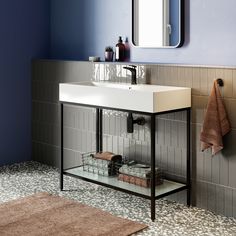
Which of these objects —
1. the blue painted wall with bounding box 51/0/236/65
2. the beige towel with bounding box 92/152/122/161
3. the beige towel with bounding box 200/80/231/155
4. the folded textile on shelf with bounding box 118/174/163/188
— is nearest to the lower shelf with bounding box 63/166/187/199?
the folded textile on shelf with bounding box 118/174/163/188

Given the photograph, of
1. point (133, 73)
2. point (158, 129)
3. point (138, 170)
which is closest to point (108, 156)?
point (138, 170)

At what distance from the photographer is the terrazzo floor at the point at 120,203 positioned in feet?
11.2

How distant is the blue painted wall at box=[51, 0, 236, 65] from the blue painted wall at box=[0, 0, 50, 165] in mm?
162

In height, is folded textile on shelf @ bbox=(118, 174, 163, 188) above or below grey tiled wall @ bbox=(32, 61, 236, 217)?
below

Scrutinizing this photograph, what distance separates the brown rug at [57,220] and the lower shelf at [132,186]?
0.23 meters

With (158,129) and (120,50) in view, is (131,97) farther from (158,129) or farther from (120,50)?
(120,50)

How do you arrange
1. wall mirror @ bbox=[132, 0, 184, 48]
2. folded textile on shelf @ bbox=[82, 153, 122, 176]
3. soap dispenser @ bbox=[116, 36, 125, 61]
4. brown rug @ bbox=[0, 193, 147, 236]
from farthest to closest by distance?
soap dispenser @ bbox=[116, 36, 125, 61] → folded textile on shelf @ bbox=[82, 153, 122, 176] → wall mirror @ bbox=[132, 0, 184, 48] → brown rug @ bbox=[0, 193, 147, 236]

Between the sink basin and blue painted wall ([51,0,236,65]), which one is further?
blue painted wall ([51,0,236,65])

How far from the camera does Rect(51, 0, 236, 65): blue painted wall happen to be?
373 cm

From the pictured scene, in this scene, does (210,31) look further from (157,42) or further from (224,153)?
(224,153)

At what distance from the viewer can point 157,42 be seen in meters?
4.14

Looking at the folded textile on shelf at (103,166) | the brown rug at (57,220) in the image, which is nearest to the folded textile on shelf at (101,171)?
the folded textile on shelf at (103,166)

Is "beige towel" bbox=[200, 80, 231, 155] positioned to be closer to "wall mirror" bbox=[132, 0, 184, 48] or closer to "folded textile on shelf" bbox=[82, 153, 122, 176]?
"wall mirror" bbox=[132, 0, 184, 48]

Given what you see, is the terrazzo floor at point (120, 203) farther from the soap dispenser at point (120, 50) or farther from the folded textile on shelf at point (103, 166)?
the soap dispenser at point (120, 50)
